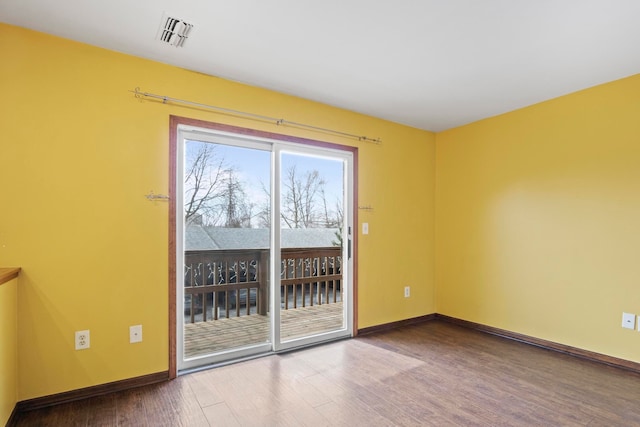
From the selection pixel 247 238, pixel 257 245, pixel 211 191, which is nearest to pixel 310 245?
pixel 257 245

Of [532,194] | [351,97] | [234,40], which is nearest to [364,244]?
[351,97]

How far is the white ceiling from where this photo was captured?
196 centimetres

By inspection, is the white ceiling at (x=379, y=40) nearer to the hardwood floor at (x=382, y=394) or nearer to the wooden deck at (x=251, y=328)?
the wooden deck at (x=251, y=328)

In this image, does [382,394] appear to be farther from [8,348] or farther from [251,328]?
[8,348]

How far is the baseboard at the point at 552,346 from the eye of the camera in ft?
9.32

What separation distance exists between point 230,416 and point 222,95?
2430 millimetres

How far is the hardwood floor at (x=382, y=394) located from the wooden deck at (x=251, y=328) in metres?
0.22

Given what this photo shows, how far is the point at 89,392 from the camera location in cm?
233

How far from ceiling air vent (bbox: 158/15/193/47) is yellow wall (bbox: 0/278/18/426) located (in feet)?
5.84

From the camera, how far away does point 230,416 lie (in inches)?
83.3

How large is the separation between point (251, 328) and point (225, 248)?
32.8 inches

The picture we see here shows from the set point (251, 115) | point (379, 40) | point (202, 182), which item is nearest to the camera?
point (379, 40)

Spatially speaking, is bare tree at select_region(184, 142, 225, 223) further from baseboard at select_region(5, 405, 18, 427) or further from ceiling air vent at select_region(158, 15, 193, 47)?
baseboard at select_region(5, 405, 18, 427)

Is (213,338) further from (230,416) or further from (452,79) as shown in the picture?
(452,79)
